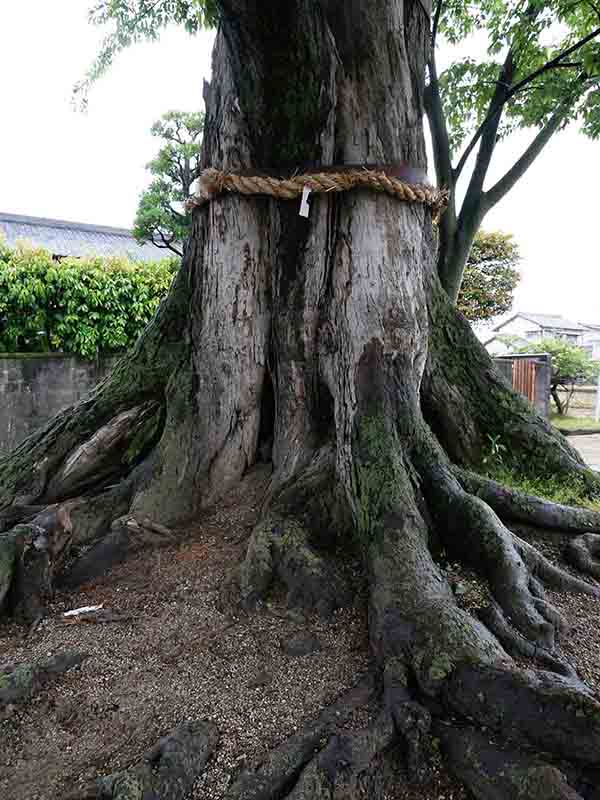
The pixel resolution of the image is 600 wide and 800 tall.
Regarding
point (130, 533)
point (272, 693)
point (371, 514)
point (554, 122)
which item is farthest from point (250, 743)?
point (554, 122)

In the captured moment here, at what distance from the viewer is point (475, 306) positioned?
20.0 meters

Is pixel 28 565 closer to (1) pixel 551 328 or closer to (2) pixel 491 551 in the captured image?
(2) pixel 491 551

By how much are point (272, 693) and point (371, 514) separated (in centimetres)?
85

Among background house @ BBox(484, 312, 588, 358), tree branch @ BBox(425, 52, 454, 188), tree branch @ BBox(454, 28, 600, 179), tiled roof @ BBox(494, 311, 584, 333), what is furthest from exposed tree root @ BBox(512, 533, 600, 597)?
tiled roof @ BBox(494, 311, 584, 333)

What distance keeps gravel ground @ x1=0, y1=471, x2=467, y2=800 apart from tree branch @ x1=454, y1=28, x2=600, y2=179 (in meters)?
5.51

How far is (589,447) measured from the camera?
413 inches

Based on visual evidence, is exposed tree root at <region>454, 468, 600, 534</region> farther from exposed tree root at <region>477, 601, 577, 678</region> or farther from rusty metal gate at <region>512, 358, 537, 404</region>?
rusty metal gate at <region>512, 358, 537, 404</region>

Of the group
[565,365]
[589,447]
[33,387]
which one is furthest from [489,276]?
[33,387]

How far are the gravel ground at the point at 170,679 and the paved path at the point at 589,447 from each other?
6.67 metres

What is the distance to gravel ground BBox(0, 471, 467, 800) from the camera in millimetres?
1596

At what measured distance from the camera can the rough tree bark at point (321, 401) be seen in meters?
2.36

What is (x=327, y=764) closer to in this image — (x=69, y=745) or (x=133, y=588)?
(x=69, y=745)

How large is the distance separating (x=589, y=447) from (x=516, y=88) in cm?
A: 720

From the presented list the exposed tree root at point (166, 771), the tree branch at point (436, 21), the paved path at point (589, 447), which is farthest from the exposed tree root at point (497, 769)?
A: the paved path at point (589, 447)
